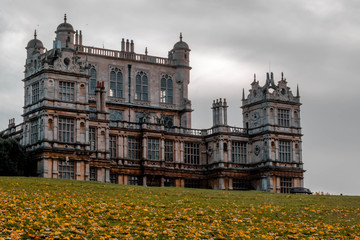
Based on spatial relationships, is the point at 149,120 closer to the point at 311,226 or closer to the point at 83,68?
the point at 83,68

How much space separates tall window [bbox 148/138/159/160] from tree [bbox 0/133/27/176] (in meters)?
16.6

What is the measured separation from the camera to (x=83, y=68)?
74125 mm

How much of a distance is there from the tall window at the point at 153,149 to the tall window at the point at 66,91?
13219mm

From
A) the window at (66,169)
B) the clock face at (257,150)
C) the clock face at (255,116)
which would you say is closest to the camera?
the window at (66,169)

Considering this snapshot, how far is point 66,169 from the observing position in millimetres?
71062

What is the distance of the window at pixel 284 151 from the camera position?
283ft

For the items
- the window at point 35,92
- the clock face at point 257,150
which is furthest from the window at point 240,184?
the window at point 35,92

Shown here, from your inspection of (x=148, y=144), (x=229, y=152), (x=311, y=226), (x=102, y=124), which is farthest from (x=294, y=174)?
(x=311, y=226)

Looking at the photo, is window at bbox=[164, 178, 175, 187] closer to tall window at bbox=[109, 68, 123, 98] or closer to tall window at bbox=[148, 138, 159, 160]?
tall window at bbox=[148, 138, 159, 160]

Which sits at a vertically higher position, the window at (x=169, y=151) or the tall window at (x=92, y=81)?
the tall window at (x=92, y=81)

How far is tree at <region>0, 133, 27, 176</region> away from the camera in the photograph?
224 feet

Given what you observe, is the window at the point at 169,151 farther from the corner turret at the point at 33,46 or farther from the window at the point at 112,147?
the corner turret at the point at 33,46

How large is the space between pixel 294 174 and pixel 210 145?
11122mm

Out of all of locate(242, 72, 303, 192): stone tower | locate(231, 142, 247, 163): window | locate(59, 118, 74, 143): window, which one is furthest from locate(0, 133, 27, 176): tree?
locate(242, 72, 303, 192): stone tower
